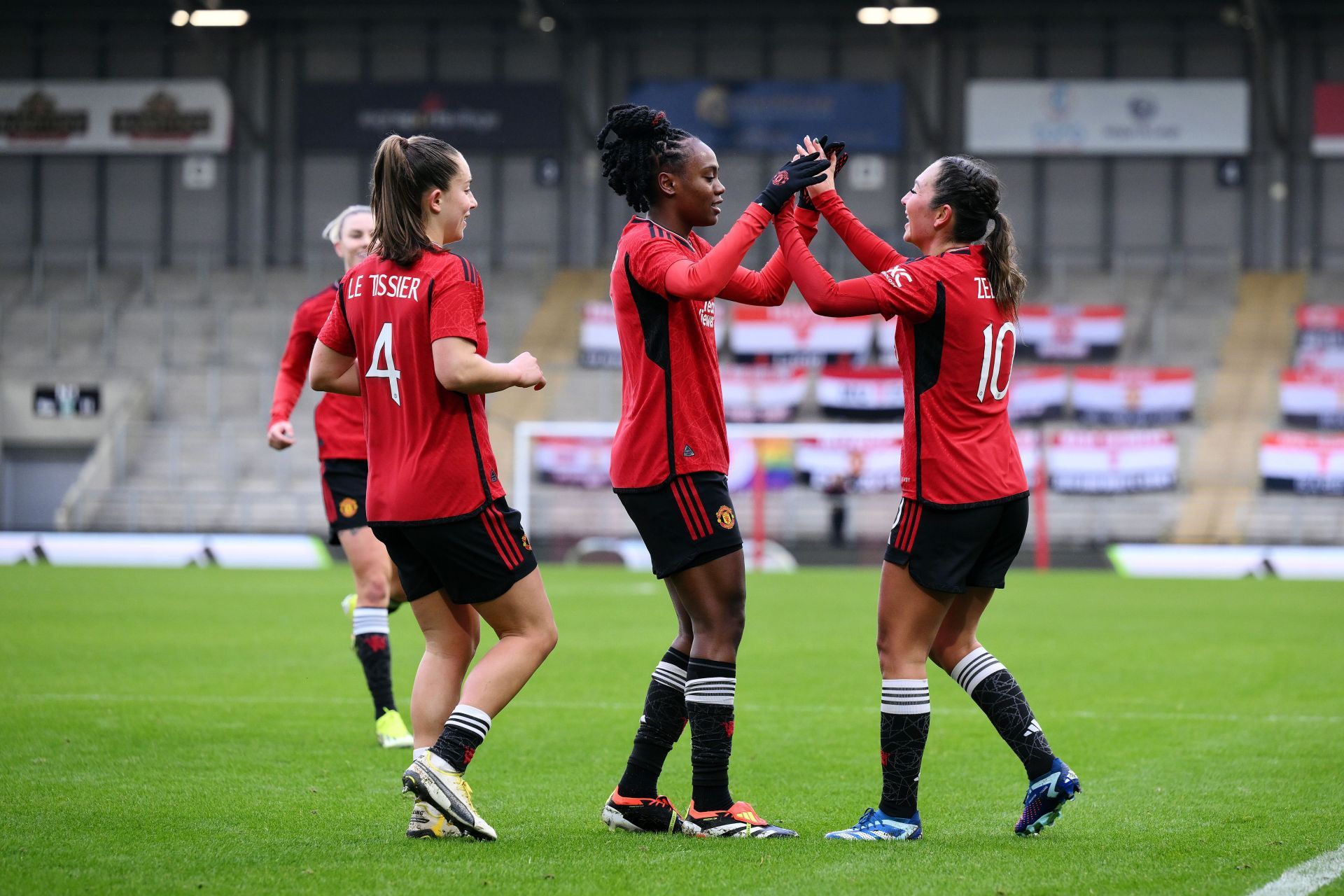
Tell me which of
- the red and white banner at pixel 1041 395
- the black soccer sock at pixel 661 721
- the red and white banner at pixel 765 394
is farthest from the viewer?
the red and white banner at pixel 765 394

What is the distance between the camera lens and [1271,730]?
7.50 meters

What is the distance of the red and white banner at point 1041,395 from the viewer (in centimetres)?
2970

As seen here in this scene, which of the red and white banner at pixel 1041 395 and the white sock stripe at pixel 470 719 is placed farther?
the red and white banner at pixel 1041 395

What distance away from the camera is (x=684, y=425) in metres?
4.79

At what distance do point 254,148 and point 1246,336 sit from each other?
22424 millimetres

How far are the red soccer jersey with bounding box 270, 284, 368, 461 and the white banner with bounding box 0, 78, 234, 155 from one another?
30432 mm

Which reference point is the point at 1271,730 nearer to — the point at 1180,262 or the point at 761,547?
the point at 761,547

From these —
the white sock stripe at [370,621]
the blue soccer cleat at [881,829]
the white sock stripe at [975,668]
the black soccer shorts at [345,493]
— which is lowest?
the blue soccer cleat at [881,829]

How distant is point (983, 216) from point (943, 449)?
30.8 inches

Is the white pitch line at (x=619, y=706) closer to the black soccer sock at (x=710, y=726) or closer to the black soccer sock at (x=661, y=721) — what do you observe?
the black soccer sock at (x=661, y=721)

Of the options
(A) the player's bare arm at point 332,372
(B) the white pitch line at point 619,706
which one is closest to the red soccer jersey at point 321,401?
(B) the white pitch line at point 619,706

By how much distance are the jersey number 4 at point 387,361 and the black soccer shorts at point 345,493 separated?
2.68 metres

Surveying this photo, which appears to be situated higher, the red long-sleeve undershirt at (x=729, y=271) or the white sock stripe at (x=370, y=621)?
the red long-sleeve undershirt at (x=729, y=271)

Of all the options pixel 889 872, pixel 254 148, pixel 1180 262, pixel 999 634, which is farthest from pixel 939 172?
pixel 254 148
